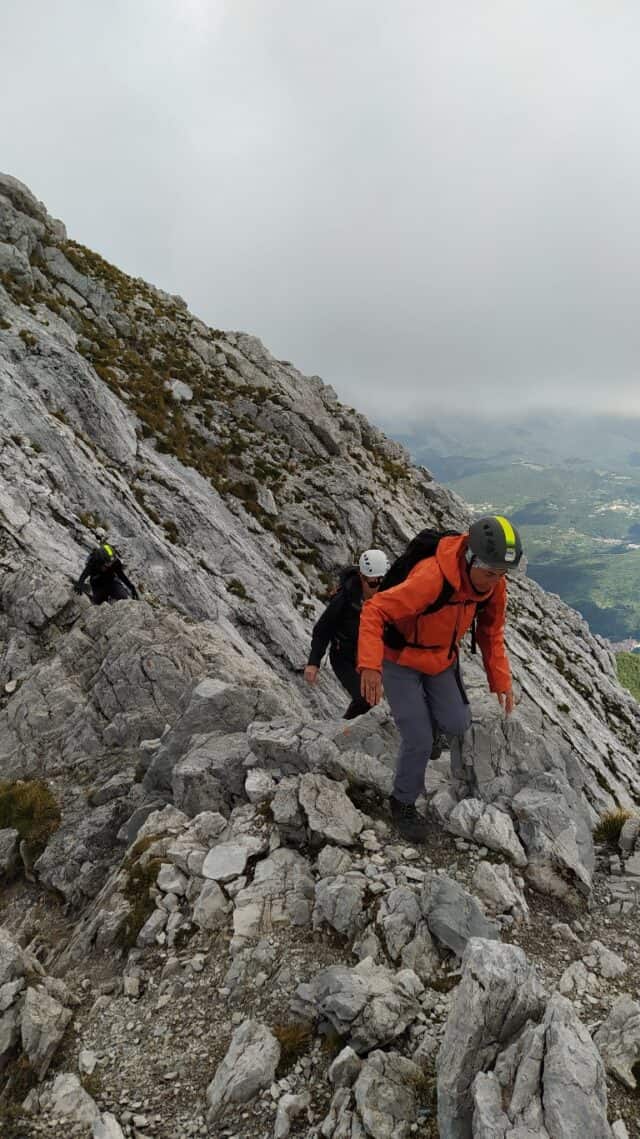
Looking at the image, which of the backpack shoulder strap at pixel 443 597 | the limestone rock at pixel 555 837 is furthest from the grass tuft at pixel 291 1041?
the backpack shoulder strap at pixel 443 597

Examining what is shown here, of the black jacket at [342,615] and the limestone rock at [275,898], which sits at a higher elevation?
the black jacket at [342,615]

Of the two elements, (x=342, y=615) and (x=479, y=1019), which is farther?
(x=342, y=615)

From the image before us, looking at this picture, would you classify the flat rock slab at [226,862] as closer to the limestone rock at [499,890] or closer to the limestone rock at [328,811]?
the limestone rock at [328,811]

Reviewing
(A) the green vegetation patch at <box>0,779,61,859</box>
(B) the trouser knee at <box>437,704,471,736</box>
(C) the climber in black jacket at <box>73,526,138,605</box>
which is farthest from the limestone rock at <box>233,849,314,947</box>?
(C) the climber in black jacket at <box>73,526,138,605</box>

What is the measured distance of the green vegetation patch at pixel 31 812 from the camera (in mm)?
10938

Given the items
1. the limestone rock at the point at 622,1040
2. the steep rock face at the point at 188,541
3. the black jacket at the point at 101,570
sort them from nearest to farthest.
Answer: the limestone rock at the point at 622,1040 → the steep rock face at the point at 188,541 → the black jacket at the point at 101,570

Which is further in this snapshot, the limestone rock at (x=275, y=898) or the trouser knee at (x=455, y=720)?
the trouser knee at (x=455, y=720)

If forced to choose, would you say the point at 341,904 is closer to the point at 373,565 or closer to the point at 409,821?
the point at 409,821

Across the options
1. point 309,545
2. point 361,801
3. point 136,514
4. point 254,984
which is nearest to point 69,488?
point 136,514

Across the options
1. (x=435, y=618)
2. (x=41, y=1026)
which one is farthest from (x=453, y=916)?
(x=41, y=1026)

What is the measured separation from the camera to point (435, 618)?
7500mm

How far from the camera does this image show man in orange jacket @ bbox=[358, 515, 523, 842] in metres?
6.85

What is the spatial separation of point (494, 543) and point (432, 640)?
180cm

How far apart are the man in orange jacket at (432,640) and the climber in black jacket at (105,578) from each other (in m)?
12.3
